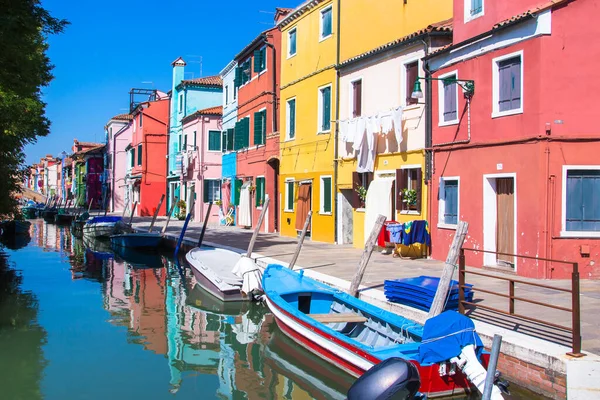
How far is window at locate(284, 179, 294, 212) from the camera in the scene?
24.0 metres

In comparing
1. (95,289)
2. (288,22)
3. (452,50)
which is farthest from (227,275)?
(288,22)

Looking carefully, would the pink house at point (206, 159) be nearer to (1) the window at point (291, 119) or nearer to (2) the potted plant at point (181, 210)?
(2) the potted plant at point (181, 210)

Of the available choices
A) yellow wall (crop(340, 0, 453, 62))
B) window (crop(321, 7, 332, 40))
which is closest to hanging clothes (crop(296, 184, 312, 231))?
yellow wall (crop(340, 0, 453, 62))

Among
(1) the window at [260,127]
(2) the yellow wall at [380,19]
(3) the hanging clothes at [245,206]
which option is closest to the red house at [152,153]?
(3) the hanging clothes at [245,206]

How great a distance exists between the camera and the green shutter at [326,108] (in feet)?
68.9

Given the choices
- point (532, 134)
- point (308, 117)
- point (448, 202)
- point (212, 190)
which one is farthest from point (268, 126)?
point (532, 134)

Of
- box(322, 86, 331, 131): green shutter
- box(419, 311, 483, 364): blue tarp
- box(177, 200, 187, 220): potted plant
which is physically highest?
box(322, 86, 331, 131): green shutter

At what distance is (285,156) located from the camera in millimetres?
24469

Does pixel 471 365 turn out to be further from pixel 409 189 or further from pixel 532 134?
pixel 409 189

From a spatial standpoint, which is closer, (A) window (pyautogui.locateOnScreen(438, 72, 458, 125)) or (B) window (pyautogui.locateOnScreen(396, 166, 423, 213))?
(A) window (pyautogui.locateOnScreen(438, 72, 458, 125))

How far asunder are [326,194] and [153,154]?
2681 cm

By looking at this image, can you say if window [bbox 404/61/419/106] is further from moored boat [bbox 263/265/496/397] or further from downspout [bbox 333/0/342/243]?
moored boat [bbox 263/265/496/397]

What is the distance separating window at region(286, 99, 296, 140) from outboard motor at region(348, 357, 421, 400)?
1954 cm

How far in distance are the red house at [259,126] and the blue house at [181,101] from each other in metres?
8.55
